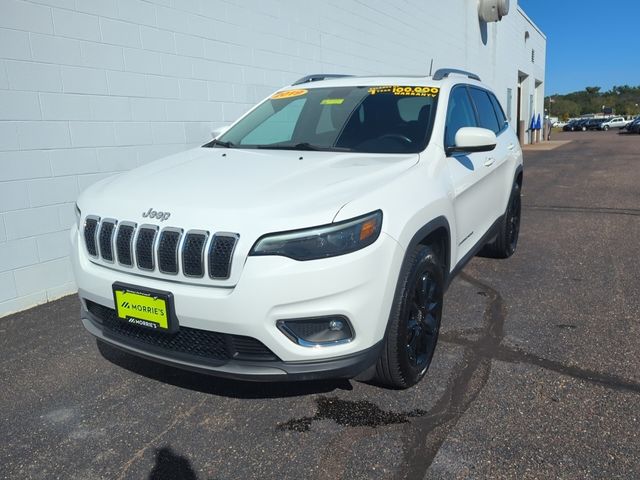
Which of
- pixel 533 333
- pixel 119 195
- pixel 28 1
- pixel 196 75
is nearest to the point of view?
pixel 119 195

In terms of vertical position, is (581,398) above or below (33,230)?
below

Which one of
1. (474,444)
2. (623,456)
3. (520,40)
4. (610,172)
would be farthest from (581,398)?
(520,40)

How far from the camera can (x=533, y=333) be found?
3.72 m

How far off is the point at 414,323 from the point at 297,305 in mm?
854

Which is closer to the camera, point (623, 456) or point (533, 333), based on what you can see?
point (623, 456)

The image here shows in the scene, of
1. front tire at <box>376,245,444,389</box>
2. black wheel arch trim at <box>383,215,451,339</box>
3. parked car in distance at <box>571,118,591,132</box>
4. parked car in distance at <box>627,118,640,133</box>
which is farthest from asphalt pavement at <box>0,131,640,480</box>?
parked car in distance at <box>571,118,591,132</box>

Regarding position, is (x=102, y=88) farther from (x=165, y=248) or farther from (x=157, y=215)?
(x=165, y=248)

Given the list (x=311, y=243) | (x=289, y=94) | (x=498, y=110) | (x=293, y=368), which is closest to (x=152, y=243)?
(x=311, y=243)

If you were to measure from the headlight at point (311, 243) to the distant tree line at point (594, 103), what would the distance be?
315ft

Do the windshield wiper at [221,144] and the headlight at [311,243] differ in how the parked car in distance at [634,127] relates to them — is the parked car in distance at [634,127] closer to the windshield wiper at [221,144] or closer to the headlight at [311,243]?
the windshield wiper at [221,144]

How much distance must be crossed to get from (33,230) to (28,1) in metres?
1.93

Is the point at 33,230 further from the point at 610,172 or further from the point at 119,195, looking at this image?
the point at 610,172

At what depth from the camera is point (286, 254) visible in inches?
90.8

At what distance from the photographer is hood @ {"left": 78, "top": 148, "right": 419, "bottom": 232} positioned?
7.83ft
